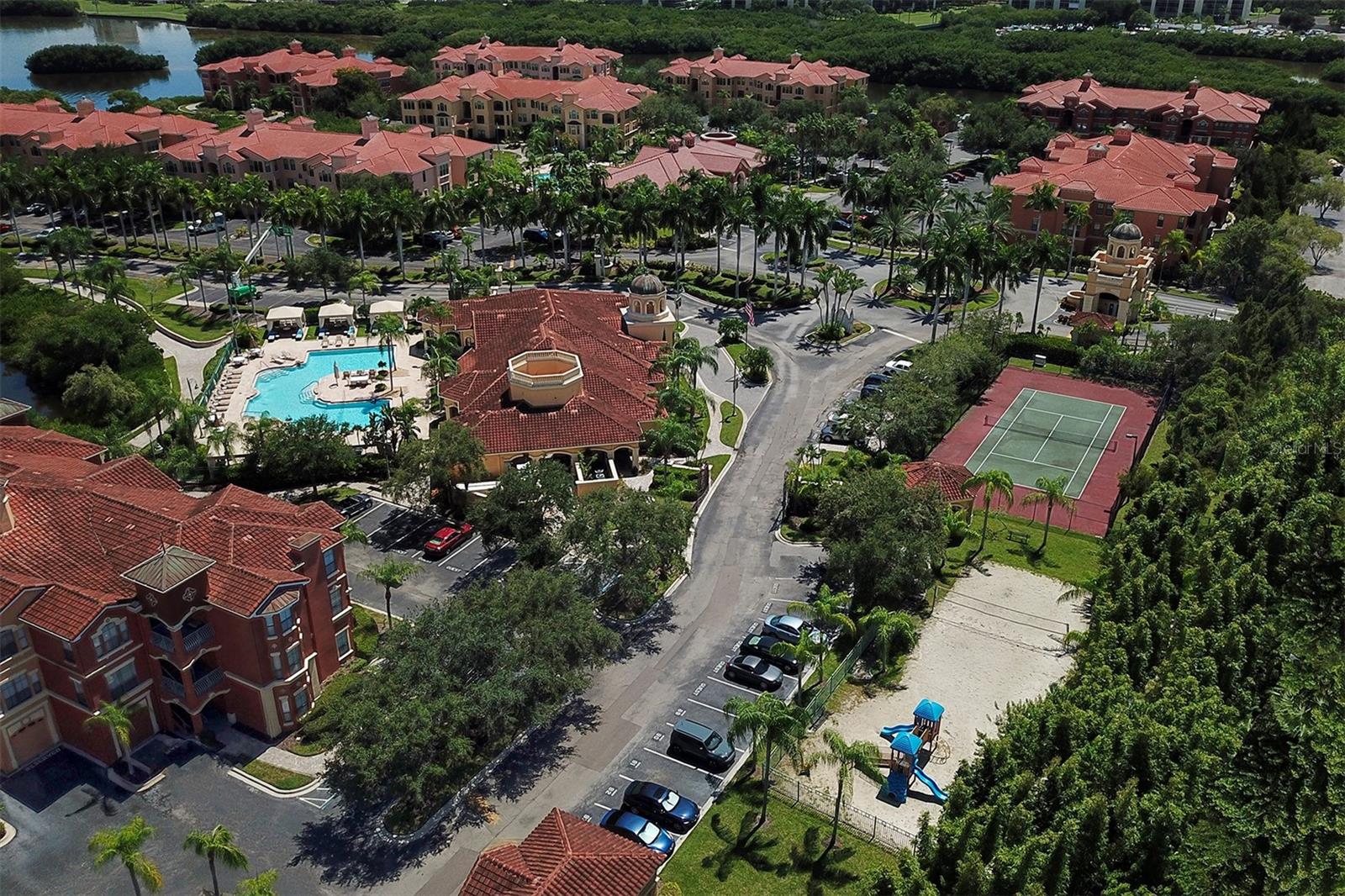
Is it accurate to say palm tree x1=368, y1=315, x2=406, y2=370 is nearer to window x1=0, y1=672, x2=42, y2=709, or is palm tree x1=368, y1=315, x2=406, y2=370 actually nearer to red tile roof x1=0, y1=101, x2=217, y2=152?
window x1=0, y1=672, x2=42, y2=709

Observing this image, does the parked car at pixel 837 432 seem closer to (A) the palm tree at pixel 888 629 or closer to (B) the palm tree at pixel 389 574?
(A) the palm tree at pixel 888 629

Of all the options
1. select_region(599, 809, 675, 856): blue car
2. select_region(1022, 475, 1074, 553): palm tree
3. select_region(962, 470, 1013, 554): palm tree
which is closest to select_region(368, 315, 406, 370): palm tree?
select_region(962, 470, 1013, 554): palm tree

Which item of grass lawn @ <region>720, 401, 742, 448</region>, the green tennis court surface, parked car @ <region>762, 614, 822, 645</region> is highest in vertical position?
parked car @ <region>762, 614, 822, 645</region>

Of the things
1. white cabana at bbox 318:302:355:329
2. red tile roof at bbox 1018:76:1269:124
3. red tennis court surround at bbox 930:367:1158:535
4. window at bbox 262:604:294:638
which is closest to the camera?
window at bbox 262:604:294:638

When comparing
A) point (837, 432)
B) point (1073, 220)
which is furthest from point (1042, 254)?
point (837, 432)

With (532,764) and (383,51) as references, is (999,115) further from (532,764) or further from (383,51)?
(532,764)

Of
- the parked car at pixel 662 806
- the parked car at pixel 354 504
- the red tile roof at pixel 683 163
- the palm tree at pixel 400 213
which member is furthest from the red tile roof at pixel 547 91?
the parked car at pixel 662 806

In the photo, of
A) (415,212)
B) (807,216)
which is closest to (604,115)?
(415,212)
